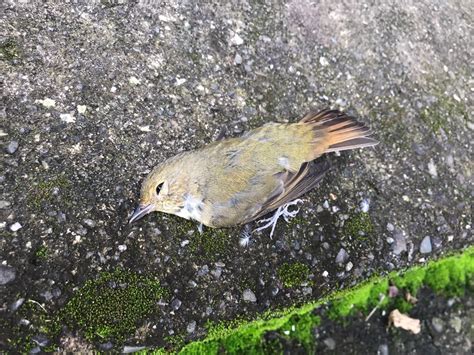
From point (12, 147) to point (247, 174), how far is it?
141cm

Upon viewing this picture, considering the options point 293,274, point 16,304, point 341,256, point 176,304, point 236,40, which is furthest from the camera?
point 236,40

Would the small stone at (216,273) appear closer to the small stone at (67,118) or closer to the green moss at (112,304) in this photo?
the green moss at (112,304)

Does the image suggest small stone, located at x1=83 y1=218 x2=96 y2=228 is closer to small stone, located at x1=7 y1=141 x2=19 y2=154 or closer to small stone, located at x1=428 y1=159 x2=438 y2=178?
small stone, located at x1=7 y1=141 x2=19 y2=154

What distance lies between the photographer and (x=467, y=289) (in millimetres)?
3410

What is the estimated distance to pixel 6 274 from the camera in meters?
2.64

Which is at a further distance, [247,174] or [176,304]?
[247,174]

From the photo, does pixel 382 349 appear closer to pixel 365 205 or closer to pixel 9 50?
pixel 365 205

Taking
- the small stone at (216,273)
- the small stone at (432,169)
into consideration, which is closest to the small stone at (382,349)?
the small stone at (216,273)

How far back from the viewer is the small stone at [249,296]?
2.98 meters

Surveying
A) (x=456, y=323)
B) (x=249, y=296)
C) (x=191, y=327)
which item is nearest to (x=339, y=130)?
(x=249, y=296)

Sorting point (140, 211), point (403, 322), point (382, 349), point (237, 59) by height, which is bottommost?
point (382, 349)

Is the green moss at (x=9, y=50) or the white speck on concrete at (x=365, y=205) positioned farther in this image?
the white speck on concrete at (x=365, y=205)

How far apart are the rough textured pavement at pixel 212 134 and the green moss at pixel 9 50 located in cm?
2

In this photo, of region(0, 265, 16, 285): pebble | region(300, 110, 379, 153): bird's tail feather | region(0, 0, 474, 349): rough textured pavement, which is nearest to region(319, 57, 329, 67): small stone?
region(0, 0, 474, 349): rough textured pavement
